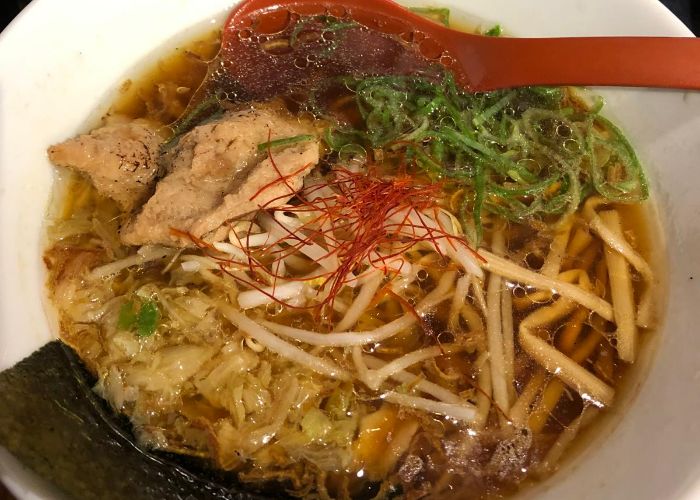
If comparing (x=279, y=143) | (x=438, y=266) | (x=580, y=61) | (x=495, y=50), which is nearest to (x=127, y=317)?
(x=279, y=143)

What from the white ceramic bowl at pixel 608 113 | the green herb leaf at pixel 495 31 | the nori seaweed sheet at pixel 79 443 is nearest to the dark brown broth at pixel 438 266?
the white ceramic bowl at pixel 608 113

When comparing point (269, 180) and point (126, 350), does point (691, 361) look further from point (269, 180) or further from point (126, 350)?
point (126, 350)

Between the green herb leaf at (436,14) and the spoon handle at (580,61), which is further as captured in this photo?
the green herb leaf at (436,14)

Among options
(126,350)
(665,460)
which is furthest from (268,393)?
(665,460)

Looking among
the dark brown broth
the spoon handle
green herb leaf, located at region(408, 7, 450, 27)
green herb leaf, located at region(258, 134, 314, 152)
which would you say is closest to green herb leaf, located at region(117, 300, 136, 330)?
the dark brown broth

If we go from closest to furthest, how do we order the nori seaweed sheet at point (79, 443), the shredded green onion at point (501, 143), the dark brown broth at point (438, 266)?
the nori seaweed sheet at point (79, 443) → the dark brown broth at point (438, 266) → the shredded green onion at point (501, 143)

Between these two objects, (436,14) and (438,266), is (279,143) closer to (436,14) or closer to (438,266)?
(438,266)

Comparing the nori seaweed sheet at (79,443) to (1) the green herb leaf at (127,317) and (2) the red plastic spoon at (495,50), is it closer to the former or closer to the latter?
(1) the green herb leaf at (127,317)

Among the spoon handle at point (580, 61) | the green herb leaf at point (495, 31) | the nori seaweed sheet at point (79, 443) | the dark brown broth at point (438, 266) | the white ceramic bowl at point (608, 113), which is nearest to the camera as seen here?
the nori seaweed sheet at point (79, 443)
